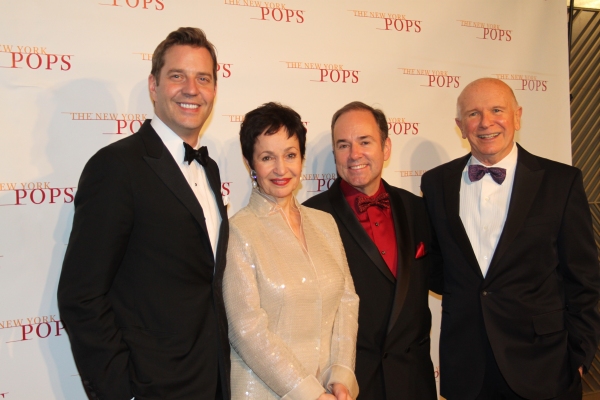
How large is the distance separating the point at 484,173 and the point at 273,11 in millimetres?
1538

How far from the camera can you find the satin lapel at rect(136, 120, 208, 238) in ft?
6.40

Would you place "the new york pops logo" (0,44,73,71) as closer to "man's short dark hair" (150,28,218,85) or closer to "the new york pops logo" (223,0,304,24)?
"man's short dark hair" (150,28,218,85)

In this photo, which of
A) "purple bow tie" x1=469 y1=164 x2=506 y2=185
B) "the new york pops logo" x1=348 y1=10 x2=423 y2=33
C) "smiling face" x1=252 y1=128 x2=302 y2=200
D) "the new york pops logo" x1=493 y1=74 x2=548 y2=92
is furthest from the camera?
"the new york pops logo" x1=493 y1=74 x2=548 y2=92

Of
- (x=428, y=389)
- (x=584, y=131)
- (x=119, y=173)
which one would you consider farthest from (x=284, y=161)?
(x=584, y=131)

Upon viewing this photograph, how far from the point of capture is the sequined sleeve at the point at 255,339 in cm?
198

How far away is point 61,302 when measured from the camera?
1.75 m

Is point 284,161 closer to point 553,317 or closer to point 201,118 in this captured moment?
point 201,118

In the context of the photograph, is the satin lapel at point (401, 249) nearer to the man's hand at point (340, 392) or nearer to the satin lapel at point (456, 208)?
the satin lapel at point (456, 208)

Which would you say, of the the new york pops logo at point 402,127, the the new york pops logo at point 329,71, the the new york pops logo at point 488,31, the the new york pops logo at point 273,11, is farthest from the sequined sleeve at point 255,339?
the the new york pops logo at point 488,31

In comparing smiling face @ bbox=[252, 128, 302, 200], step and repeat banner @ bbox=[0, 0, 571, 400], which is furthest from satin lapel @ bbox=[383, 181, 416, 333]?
step and repeat banner @ bbox=[0, 0, 571, 400]

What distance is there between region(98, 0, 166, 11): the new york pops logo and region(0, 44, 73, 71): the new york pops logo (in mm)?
353

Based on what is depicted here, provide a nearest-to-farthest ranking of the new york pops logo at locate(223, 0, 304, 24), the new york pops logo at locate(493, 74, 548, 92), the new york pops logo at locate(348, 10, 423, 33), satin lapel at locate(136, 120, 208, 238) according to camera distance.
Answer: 1. satin lapel at locate(136, 120, 208, 238)
2. the new york pops logo at locate(223, 0, 304, 24)
3. the new york pops logo at locate(348, 10, 423, 33)
4. the new york pops logo at locate(493, 74, 548, 92)

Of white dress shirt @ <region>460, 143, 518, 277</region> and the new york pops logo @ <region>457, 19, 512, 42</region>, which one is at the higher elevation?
the new york pops logo @ <region>457, 19, 512, 42</region>

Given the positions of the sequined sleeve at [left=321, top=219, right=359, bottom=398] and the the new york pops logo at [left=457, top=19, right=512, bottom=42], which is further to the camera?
the the new york pops logo at [left=457, top=19, right=512, bottom=42]
